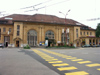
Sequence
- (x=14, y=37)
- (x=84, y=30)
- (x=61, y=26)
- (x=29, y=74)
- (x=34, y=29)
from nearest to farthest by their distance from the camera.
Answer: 1. (x=29, y=74)
2. (x=14, y=37)
3. (x=34, y=29)
4. (x=61, y=26)
5. (x=84, y=30)

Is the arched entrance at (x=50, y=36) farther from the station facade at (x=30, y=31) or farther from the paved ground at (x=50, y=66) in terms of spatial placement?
the paved ground at (x=50, y=66)

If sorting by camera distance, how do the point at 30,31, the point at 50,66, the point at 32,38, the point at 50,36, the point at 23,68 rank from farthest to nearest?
the point at 50,36, the point at 32,38, the point at 30,31, the point at 50,66, the point at 23,68

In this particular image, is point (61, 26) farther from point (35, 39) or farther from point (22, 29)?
point (22, 29)

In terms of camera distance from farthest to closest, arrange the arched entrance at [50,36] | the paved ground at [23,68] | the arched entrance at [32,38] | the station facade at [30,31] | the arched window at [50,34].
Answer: the arched window at [50,34] < the arched entrance at [50,36] < the arched entrance at [32,38] < the station facade at [30,31] < the paved ground at [23,68]

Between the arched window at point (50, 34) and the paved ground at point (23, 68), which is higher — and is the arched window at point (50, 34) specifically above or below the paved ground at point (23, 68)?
above

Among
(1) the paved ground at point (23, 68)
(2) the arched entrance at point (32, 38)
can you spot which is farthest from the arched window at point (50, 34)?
(1) the paved ground at point (23, 68)

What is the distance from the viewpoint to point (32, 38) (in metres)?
43.9

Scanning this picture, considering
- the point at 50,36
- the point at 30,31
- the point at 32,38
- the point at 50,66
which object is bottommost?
the point at 50,66

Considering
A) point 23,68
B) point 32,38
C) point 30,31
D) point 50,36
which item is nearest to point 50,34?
point 50,36

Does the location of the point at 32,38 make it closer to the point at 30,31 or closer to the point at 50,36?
the point at 30,31

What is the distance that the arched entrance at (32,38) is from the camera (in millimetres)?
43606

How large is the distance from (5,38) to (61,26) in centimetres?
2642

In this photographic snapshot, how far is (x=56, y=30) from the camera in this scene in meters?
46.4

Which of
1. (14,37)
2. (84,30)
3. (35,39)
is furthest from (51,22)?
(84,30)
